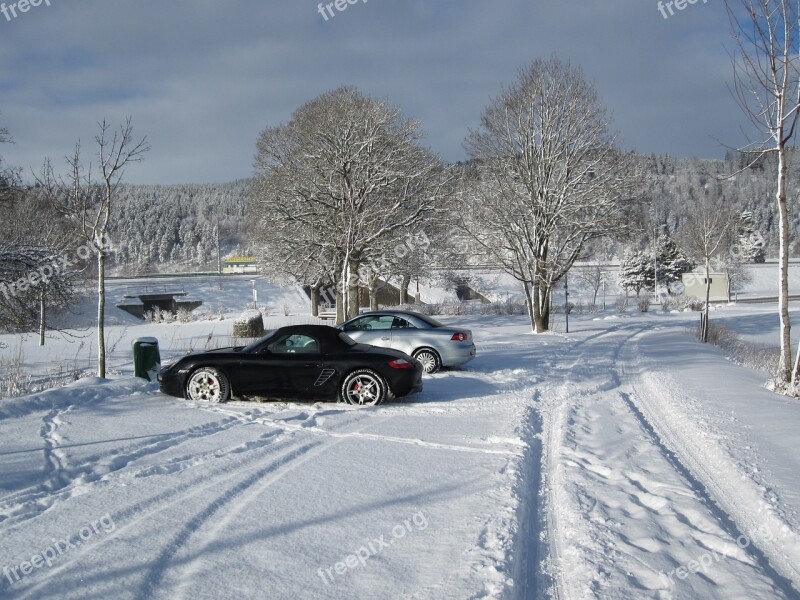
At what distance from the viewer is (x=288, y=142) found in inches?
1350

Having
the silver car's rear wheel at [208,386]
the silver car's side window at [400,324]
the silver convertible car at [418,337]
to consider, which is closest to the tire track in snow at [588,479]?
the silver convertible car at [418,337]

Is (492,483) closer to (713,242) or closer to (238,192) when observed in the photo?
(713,242)

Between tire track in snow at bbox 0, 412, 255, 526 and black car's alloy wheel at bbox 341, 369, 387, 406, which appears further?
black car's alloy wheel at bbox 341, 369, 387, 406

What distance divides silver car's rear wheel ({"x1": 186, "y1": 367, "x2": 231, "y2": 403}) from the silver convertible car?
4.57 m

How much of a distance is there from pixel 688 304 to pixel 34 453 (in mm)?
48568

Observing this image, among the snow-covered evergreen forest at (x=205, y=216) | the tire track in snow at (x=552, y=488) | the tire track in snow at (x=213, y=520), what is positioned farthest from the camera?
the snow-covered evergreen forest at (x=205, y=216)

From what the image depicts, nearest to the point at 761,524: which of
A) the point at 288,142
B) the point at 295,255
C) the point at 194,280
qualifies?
the point at 295,255

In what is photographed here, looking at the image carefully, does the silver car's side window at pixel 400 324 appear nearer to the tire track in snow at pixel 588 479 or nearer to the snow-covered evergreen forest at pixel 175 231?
the tire track in snow at pixel 588 479

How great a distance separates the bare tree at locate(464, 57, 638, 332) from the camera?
2527cm

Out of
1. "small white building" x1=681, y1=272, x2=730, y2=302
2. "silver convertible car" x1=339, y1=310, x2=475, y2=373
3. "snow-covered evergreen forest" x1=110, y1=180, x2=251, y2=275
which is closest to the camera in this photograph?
"silver convertible car" x1=339, y1=310, x2=475, y2=373

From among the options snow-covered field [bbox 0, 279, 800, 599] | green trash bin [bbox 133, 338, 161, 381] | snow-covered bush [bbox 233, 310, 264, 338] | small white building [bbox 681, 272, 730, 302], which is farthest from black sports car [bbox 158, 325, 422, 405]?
small white building [bbox 681, 272, 730, 302]

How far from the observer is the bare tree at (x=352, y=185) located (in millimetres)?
25062

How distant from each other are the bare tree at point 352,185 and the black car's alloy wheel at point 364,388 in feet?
48.7

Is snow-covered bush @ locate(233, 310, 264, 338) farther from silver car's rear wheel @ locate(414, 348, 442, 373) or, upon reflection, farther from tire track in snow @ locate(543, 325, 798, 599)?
Result: tire track in snow @ locate(543, 325, 798, 599)
